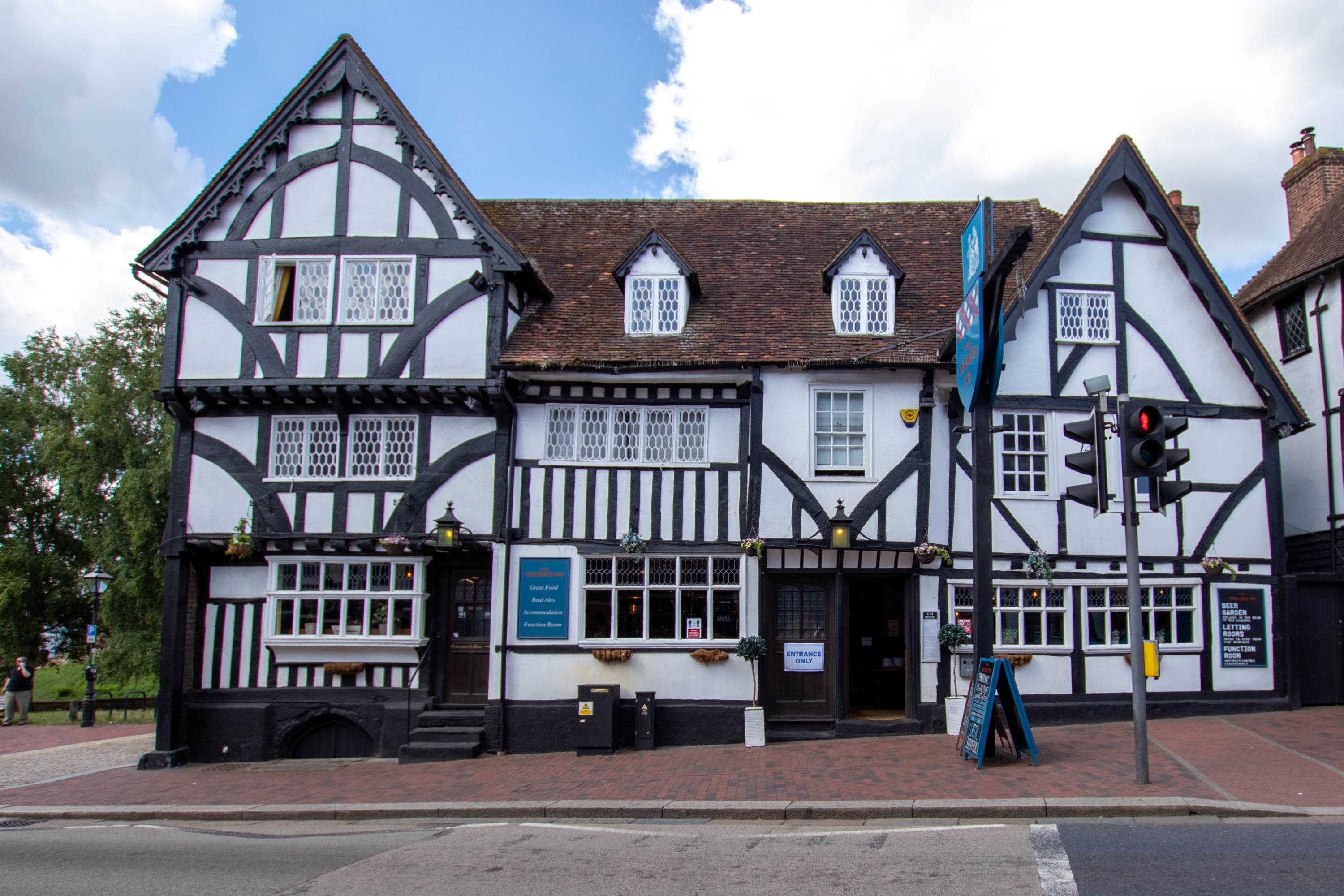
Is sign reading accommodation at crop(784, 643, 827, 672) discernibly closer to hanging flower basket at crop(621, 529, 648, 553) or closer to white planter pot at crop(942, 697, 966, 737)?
white planter pot at crop(942, 697, 966, 737)

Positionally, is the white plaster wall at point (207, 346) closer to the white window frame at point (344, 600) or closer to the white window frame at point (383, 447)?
the white window frame at point (383, 447)

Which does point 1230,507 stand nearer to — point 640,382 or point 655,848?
point 640,382

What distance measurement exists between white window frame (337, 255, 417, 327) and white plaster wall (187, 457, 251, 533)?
3190 mm

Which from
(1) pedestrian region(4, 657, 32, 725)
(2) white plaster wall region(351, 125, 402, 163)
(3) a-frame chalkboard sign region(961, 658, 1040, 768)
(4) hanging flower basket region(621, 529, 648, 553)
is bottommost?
(1) pedestrian region(4, 657, 32, 725)

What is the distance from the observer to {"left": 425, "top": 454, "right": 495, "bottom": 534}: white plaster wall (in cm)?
1377

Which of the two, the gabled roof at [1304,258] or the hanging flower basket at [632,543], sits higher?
the gabled roof at [1304,258]

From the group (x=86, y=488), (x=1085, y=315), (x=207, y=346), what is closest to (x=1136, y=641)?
(x=1085, y=315)

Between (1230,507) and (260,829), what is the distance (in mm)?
15284

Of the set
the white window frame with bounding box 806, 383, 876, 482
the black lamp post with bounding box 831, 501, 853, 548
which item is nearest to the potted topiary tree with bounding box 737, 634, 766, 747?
the black lamp post with bounding box 831, 501, 853, 548

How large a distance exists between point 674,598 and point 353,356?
6.47m

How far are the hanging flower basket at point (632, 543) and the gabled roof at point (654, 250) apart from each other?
4.29 m

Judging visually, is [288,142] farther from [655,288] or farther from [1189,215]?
[1189,215]

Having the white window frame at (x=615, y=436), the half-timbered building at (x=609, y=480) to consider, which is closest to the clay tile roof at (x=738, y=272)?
the half-timbered building at (x=609, y=480)

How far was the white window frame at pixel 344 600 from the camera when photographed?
13.7 metres
